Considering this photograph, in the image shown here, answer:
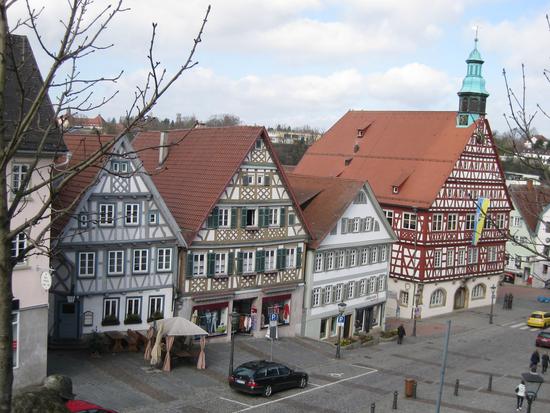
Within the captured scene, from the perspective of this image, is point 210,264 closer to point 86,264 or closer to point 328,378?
point 86,264

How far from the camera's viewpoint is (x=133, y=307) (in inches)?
1085

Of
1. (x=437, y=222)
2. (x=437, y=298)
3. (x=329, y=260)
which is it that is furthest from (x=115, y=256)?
(x=437, y=298)

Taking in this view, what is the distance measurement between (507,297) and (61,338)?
3614 centimetres

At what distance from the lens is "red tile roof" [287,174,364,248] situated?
116 feet

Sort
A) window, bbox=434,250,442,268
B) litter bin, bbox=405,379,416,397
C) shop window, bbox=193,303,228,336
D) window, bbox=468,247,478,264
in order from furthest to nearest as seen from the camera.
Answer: window, bbox=468,247,478,264, window, bbox=434,250,442,268, shop window, bbox=193,303,228,336, litter bin, bbox=405,379,416,397

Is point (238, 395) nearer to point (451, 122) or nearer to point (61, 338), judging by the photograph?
point (61, 338)

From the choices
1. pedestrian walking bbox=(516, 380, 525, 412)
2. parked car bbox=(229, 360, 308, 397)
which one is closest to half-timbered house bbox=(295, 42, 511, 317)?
pedestrian walking bbox=(516, 380, 525, 412)

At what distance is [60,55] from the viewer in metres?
7.02

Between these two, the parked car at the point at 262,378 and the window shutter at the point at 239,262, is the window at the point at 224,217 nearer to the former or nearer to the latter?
the window shutter at the point at 239,262

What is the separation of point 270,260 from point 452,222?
19127mm

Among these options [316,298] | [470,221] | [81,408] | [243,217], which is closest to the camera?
[81,408]

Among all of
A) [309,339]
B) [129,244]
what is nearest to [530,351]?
[309,339]

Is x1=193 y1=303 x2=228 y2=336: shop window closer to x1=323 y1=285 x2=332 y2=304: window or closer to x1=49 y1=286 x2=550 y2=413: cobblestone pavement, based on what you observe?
x1=49 y1=286 x2=550 y2=413: cobblestone pavement

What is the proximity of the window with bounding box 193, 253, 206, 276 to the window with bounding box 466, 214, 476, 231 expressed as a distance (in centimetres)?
2490
